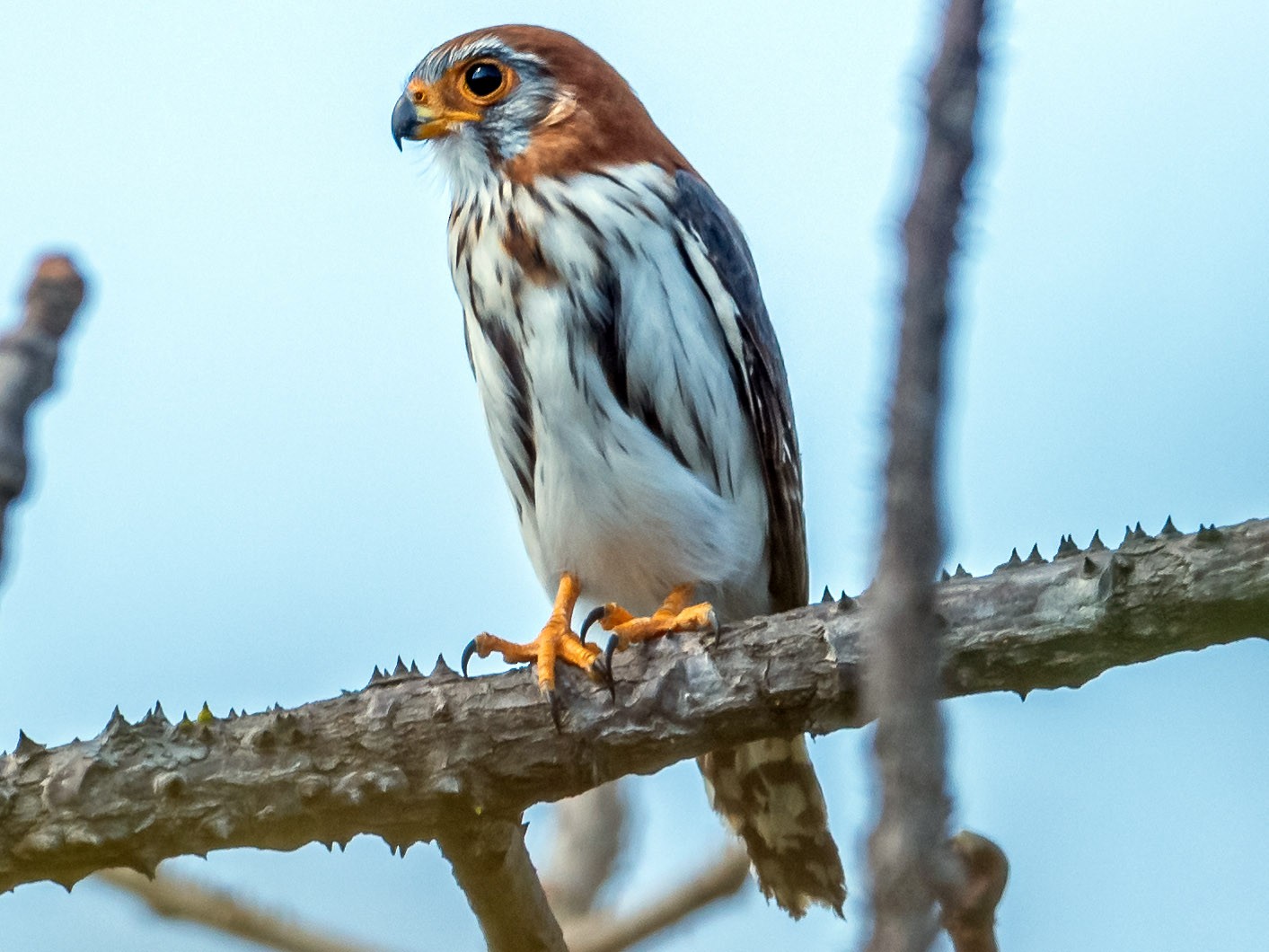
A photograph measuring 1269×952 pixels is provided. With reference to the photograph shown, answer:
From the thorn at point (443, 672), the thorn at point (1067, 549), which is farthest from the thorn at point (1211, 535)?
the thorn at point (443, 672)

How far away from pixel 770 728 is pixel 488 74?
97.5 inches

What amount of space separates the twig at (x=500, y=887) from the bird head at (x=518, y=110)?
6.80 feet

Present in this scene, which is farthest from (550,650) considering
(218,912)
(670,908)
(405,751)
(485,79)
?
(485,79)

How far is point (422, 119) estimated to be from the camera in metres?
4.96

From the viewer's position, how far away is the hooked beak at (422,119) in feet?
16.1

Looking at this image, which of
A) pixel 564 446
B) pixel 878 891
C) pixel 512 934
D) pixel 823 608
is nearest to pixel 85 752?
pixel 512 934

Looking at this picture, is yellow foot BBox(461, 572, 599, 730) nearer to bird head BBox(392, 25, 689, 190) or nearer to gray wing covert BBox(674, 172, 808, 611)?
gray wing covert BBox(674, 172, 808, 611)

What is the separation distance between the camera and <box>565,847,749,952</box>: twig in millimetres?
5070

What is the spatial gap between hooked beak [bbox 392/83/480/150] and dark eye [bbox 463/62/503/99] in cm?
10

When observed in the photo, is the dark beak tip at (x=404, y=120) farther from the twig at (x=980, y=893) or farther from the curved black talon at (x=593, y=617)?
the twig at (x=980, y=893)

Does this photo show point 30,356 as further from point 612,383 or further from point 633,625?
point 612,383

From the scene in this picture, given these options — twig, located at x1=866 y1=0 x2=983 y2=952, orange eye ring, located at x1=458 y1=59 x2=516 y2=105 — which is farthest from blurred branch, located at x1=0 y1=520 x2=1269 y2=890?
twig, located at x1=866 y1=0 x2=983 y2=952

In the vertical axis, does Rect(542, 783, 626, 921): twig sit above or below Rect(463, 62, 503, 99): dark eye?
below

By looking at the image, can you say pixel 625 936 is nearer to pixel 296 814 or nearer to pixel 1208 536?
pixel 296 814
